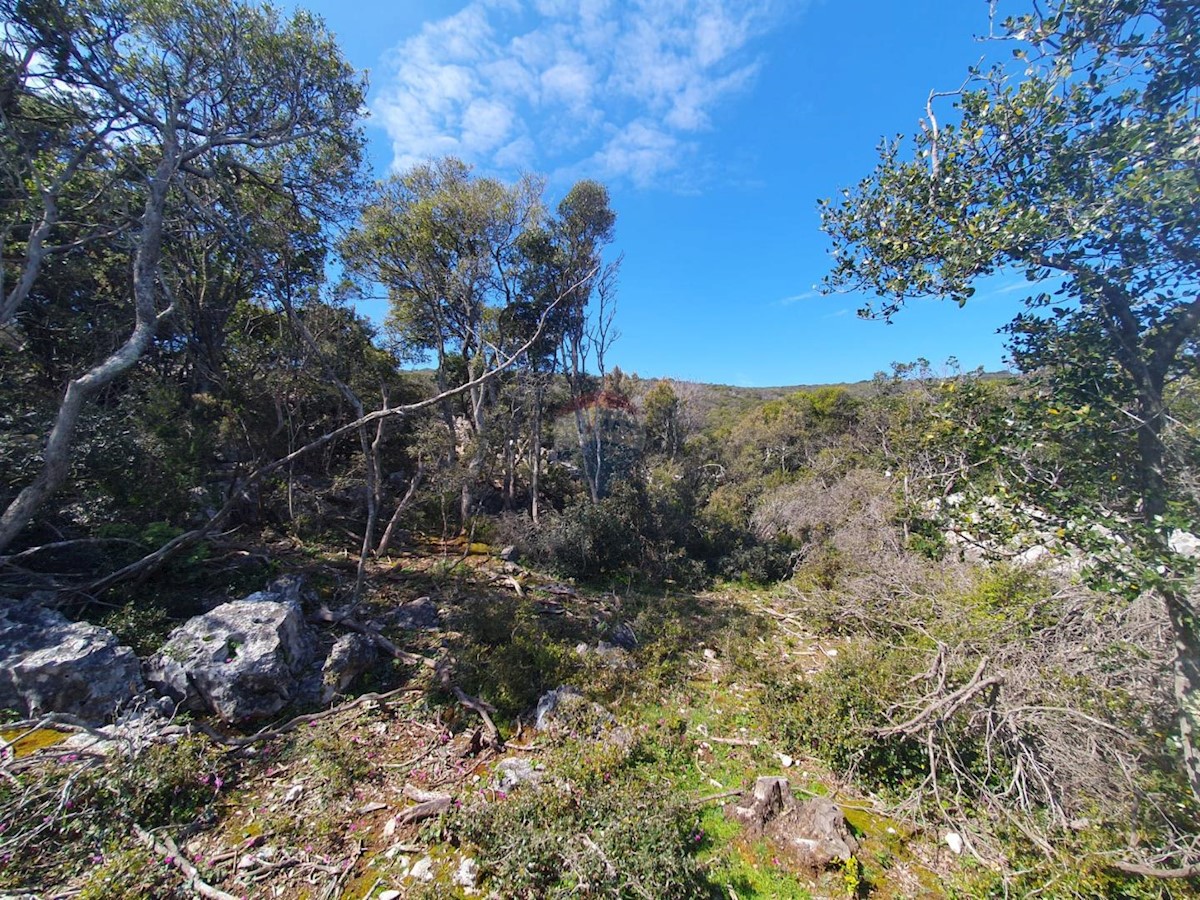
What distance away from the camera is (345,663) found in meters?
4.94

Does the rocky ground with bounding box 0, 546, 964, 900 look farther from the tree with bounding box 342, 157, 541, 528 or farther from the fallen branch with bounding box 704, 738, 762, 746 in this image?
the tree with bounding box 342, 157, 541, 528

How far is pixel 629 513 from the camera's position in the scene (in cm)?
1060

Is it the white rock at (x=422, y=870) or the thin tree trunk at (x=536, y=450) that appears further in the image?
the thin tree trunk at (x=536, y=450)

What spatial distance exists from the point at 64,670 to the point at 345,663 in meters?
2.17

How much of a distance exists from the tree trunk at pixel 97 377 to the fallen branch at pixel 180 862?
3.85m

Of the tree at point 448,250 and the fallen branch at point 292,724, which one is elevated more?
the tree at point 448,250

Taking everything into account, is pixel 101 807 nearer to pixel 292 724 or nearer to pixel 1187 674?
pixel 292 724

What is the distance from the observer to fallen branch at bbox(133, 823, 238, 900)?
2652 millimetres

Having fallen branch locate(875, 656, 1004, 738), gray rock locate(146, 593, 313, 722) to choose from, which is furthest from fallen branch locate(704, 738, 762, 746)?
gray rock locate(146, 593, 313, 722)

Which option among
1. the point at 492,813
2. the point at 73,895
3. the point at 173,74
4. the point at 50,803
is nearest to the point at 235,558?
the point at 50,803

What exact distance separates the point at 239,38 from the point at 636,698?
10.5 meters

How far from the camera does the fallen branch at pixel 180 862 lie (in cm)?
265

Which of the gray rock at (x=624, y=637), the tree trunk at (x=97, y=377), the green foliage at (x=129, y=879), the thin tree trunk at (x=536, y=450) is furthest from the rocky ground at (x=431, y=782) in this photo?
the thin tree trunk at (x=536, y=450)

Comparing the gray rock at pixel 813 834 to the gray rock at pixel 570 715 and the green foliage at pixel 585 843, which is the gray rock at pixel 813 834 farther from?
the gray rock at pixel 570 715
